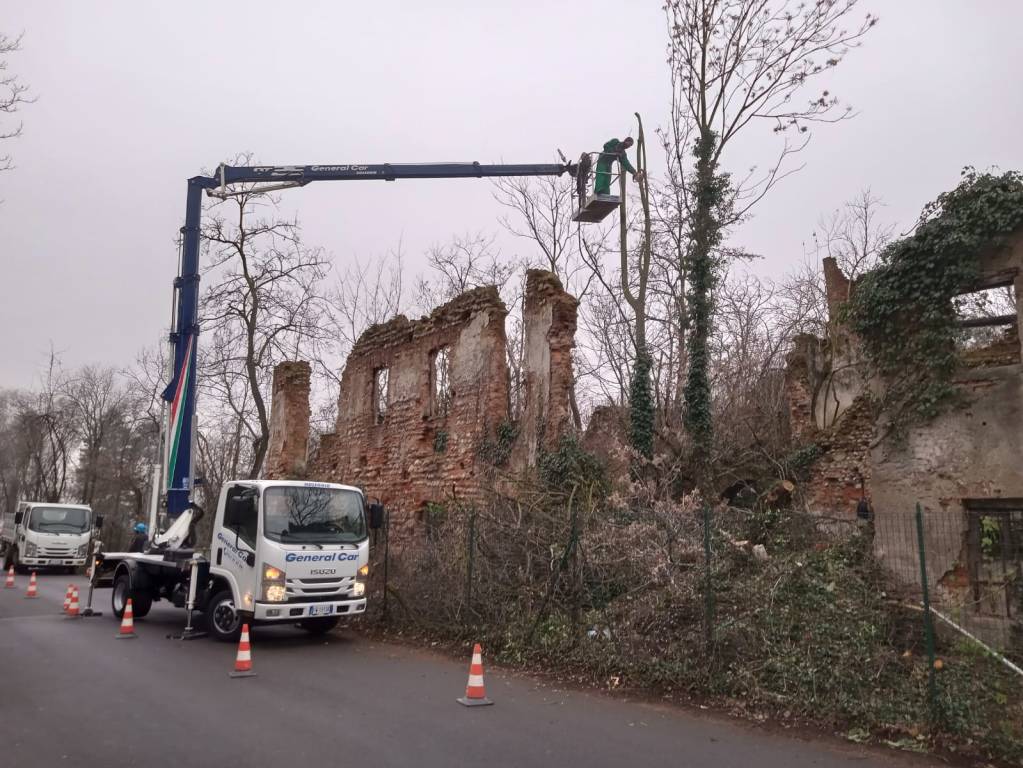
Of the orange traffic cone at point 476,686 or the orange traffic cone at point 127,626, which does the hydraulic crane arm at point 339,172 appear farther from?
the orange traffic cone at point 476,686

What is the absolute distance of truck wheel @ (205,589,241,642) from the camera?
37.5ft

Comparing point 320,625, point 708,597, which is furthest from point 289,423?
point 708,597

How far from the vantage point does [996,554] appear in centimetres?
980

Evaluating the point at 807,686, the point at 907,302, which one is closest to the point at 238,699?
the point at 807,686

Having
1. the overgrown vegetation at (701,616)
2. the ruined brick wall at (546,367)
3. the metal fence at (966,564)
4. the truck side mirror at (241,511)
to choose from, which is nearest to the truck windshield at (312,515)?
the truck side mirror at (241,511)

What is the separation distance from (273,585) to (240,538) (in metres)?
1.03

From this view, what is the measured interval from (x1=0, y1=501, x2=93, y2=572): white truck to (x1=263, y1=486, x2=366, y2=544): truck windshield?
19.8 meters

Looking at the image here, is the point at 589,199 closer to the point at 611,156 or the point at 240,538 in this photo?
the point at 611,156

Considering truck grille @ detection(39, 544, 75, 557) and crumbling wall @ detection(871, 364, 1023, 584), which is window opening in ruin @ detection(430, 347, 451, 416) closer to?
crumbling wall @ detection(871, 364, 1023, 584)

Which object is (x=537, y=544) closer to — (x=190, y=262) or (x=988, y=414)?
(x=988, y=414)

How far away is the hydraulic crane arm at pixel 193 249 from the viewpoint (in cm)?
1577

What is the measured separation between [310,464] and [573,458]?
11242 mm

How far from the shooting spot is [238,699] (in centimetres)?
801

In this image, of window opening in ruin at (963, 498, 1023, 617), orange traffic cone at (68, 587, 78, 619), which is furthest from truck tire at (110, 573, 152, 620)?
window opening in ruin at (963, 498, 1023, 617)
